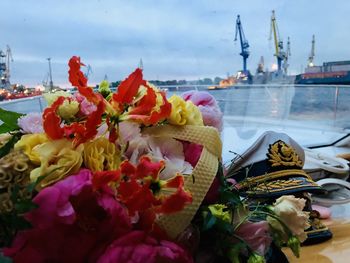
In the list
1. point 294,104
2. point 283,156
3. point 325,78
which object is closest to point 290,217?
point 283,156


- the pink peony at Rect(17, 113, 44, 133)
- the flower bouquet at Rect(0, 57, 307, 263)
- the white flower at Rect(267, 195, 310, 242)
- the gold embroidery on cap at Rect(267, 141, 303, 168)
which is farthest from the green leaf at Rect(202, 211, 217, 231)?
the gold embroidery on cap at Rect(267, 141, 303, 168)

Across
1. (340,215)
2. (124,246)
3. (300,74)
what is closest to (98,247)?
(124,246)

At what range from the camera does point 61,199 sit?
1.32 ft

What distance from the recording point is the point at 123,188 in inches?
16.4

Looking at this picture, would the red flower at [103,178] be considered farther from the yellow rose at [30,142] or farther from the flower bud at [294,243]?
the flower bud at [294,243]

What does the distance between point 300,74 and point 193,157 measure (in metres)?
2.90

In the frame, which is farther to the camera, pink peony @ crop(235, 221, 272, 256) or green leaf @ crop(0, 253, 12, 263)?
pink peony @ crop(235, 221, 272, 256)

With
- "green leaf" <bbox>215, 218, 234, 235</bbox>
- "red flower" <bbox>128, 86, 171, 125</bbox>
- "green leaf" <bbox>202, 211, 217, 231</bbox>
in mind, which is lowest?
"green leaf" <bbox>215, 218, 234, 235</bbox>

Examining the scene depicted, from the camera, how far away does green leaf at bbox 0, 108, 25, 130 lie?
0.54m

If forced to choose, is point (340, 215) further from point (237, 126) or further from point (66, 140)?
point (237, 126)

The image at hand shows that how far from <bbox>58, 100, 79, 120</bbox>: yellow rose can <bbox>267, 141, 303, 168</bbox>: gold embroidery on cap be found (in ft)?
2.40

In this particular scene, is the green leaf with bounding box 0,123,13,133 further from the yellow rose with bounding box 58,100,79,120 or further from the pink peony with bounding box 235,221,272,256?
the pink peony with bounding box 235,221,272,256

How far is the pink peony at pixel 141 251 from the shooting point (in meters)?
0.41

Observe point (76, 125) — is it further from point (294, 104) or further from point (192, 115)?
point (294, 104)
